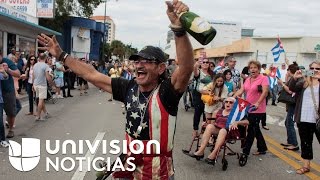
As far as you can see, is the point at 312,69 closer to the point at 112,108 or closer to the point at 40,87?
the point at 40,87

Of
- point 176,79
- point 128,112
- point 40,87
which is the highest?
point 176,79

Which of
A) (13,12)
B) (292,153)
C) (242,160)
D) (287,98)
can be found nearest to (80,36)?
(13,12)

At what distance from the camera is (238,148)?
355 inches

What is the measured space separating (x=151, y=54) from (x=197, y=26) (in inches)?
23.8

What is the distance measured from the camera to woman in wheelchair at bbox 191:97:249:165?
7.09m

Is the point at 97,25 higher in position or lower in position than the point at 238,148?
higher

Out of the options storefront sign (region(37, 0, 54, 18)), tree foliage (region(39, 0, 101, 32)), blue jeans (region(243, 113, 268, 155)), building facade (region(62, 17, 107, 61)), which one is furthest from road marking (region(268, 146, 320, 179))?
building facade (region(62, 17, 107, 61))

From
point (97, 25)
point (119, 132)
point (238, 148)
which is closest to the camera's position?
point (238, 148)

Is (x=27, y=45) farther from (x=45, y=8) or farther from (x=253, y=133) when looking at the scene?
(x=253, y=133)

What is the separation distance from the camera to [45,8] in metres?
31.0

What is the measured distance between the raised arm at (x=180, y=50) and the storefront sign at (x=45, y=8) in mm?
29138

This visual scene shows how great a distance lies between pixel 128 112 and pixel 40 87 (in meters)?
8.75

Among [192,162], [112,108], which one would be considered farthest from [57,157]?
[112,108]

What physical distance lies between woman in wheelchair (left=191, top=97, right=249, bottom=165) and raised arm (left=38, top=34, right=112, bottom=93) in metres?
3.79
